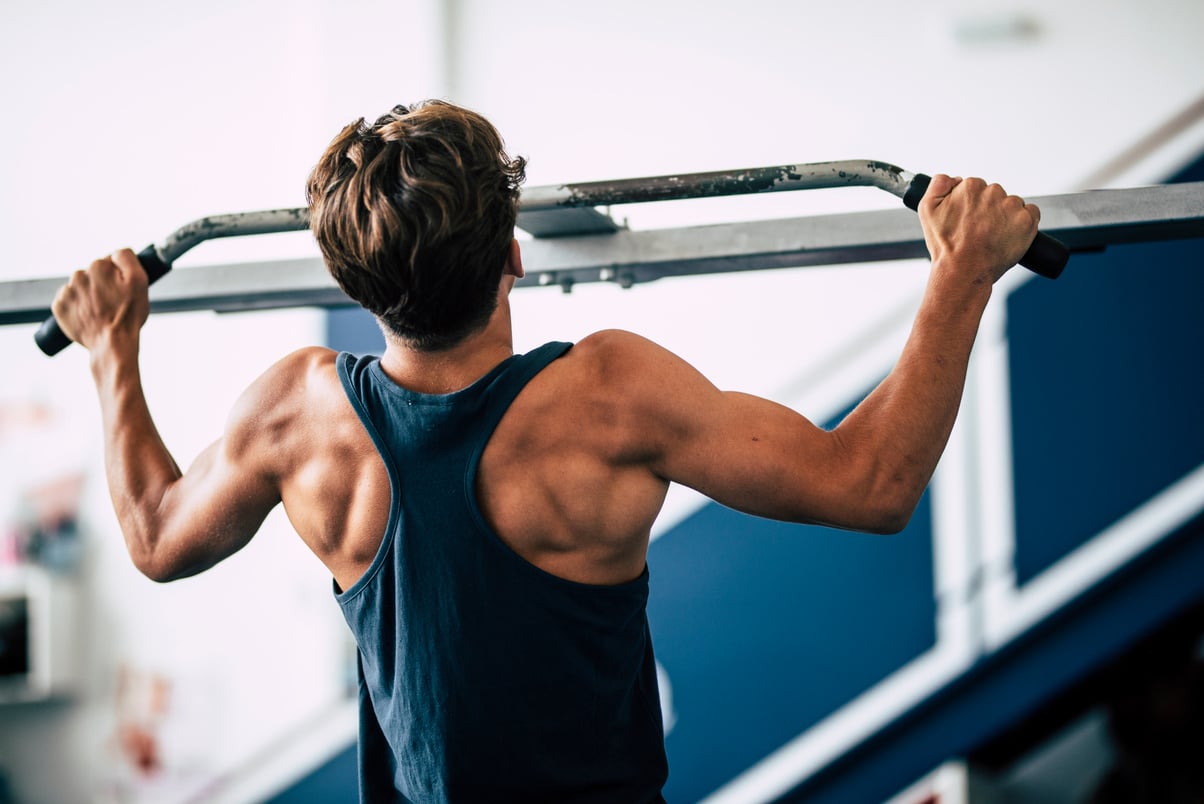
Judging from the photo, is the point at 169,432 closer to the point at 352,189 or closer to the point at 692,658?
the point at 692,658

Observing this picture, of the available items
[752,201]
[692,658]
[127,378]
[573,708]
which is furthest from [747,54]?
[573,708]

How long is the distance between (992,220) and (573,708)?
678 millimetres

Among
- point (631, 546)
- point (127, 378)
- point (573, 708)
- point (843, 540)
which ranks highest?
point (127, 378)

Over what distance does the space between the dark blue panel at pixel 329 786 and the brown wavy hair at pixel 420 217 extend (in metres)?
2.47

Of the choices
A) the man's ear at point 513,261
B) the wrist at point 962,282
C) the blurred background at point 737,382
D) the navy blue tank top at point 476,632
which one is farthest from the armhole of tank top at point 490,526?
→ the blurred background at point 737,382

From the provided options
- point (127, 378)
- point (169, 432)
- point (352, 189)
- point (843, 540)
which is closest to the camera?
point (352, 189)

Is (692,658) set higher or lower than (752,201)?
lower

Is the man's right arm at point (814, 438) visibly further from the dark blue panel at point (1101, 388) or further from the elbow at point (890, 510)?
the dark blue panel at point (1101, 388)

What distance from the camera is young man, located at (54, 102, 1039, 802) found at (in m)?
1.05

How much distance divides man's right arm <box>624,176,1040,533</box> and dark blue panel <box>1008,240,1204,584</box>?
1.71 m

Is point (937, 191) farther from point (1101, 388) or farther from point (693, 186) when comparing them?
point (1101, 388)

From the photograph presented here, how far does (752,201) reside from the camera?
10.3 ft

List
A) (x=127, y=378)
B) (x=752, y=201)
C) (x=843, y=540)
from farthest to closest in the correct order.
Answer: (x=752, y=201)
(x=843, y=540)
(x=127, y=378)

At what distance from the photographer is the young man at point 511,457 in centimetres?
105
